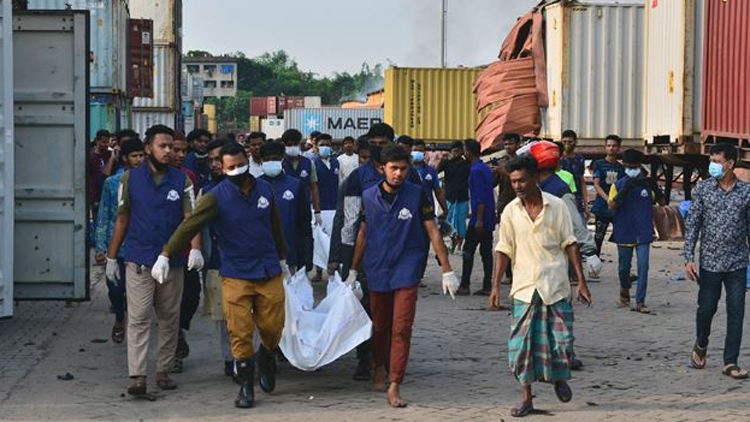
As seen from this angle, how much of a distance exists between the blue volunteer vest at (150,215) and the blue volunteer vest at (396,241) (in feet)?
4.47

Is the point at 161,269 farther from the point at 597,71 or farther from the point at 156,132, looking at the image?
the point at 597,71

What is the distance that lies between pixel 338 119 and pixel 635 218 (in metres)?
69.4

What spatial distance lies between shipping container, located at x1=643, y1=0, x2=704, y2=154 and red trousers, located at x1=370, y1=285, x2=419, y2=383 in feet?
44.7

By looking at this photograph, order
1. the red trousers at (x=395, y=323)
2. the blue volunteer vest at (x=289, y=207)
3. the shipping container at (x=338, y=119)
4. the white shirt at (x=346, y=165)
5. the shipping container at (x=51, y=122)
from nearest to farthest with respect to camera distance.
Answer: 1. the red trousers at (x=395, y=323)
2. the blue volunteer vest at (x=289, y=207)
3. the shipping container at (x=51, y=122)
4. the white shirt at (x=346, y=165)
5. the shipping container at (x=338, y=119)

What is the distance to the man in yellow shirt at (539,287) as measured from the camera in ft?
25.5

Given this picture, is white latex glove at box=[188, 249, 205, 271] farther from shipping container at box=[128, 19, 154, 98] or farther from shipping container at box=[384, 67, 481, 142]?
shipping container at box=[384, 67, 481, 142]

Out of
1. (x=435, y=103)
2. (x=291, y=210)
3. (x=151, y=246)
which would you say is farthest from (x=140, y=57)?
(x=151, y=246)

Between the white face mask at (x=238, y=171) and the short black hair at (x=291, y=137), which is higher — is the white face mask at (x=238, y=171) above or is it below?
below

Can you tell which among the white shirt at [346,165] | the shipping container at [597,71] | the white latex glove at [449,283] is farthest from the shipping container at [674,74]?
the white latex glove at [449,283]

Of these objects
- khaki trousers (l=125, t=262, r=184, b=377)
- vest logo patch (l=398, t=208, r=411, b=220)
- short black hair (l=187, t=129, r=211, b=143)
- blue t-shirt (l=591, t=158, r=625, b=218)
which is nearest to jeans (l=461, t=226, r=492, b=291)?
blue t-shirt (l=591, t=158, r=625, b=218)

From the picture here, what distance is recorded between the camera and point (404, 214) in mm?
8328

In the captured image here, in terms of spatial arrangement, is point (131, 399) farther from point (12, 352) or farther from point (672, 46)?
point (672, 46)

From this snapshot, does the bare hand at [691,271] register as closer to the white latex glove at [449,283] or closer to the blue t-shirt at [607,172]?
the white latex glove at [449,283]

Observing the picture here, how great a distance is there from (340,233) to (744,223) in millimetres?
2865
